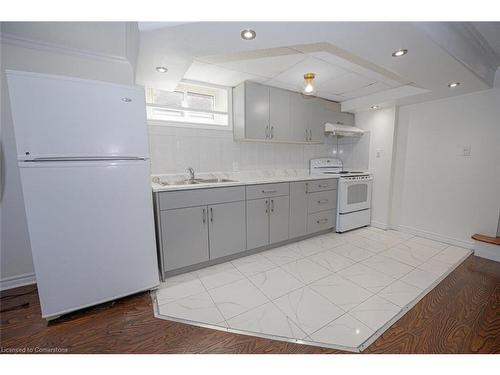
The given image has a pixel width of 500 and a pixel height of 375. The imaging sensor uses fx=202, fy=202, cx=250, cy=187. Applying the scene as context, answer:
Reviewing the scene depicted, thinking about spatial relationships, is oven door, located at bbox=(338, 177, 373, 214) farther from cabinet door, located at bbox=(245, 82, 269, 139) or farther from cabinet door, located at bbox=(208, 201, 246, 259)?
cabinet door, located at bbox=(208, 201, 246, 259)

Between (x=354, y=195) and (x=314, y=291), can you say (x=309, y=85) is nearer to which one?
(x=354, y=195)

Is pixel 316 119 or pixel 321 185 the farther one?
pixel 316 119

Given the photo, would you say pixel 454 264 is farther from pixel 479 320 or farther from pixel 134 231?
pixel 134 231

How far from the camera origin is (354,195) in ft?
10.6

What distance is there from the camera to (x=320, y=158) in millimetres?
3668

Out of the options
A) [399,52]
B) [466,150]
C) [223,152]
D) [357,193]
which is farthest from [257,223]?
[466,150]

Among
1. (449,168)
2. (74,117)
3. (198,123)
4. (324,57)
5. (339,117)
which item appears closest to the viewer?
(74,117)

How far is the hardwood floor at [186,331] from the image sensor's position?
1.21m

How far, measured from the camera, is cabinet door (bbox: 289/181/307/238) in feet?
8.73

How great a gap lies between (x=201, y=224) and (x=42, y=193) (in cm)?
117

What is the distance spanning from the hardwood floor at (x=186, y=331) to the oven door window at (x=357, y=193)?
1.64m

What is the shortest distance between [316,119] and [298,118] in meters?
0.38

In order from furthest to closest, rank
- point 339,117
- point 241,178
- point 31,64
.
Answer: point 339,117 → point 241,178 → point 31,64
